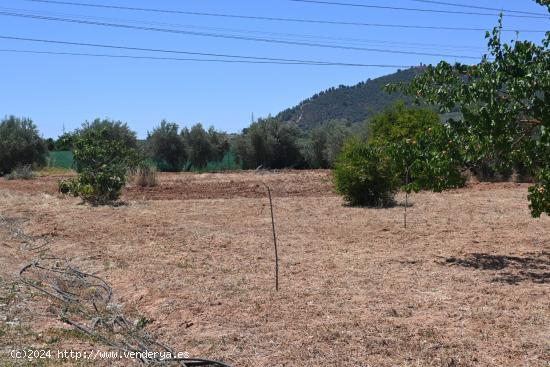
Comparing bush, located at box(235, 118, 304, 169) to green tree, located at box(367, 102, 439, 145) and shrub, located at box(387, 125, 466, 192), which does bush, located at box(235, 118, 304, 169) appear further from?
shrub, located at box(387, 125, 466, 192)

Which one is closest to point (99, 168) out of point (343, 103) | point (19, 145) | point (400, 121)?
point (400, 121)

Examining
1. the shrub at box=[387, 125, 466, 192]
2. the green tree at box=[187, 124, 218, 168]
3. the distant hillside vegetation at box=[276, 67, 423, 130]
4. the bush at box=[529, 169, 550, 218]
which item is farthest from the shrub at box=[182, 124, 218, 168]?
the bush at box=[529, 169, 550, 218]

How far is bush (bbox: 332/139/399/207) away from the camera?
18.0 metres

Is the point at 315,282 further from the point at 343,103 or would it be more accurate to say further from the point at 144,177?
the point at 343,103

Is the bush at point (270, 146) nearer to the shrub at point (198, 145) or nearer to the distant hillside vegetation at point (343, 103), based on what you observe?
the shrub at point (198, 145)

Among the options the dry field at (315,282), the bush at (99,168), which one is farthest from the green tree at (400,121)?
the bush at (99,168)

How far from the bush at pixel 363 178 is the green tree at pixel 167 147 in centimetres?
2909

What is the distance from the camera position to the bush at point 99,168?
64.0 feet

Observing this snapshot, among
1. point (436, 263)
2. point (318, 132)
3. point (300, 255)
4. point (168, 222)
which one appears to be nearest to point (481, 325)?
point (436, 263)

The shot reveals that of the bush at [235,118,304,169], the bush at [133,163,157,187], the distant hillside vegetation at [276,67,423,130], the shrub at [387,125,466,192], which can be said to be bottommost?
the bush at [133,163,157,187]

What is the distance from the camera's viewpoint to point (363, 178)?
1789cm

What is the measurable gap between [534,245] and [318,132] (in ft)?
111

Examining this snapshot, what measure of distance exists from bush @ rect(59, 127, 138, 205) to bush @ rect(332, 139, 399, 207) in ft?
22.5

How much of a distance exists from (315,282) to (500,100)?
355 cm
